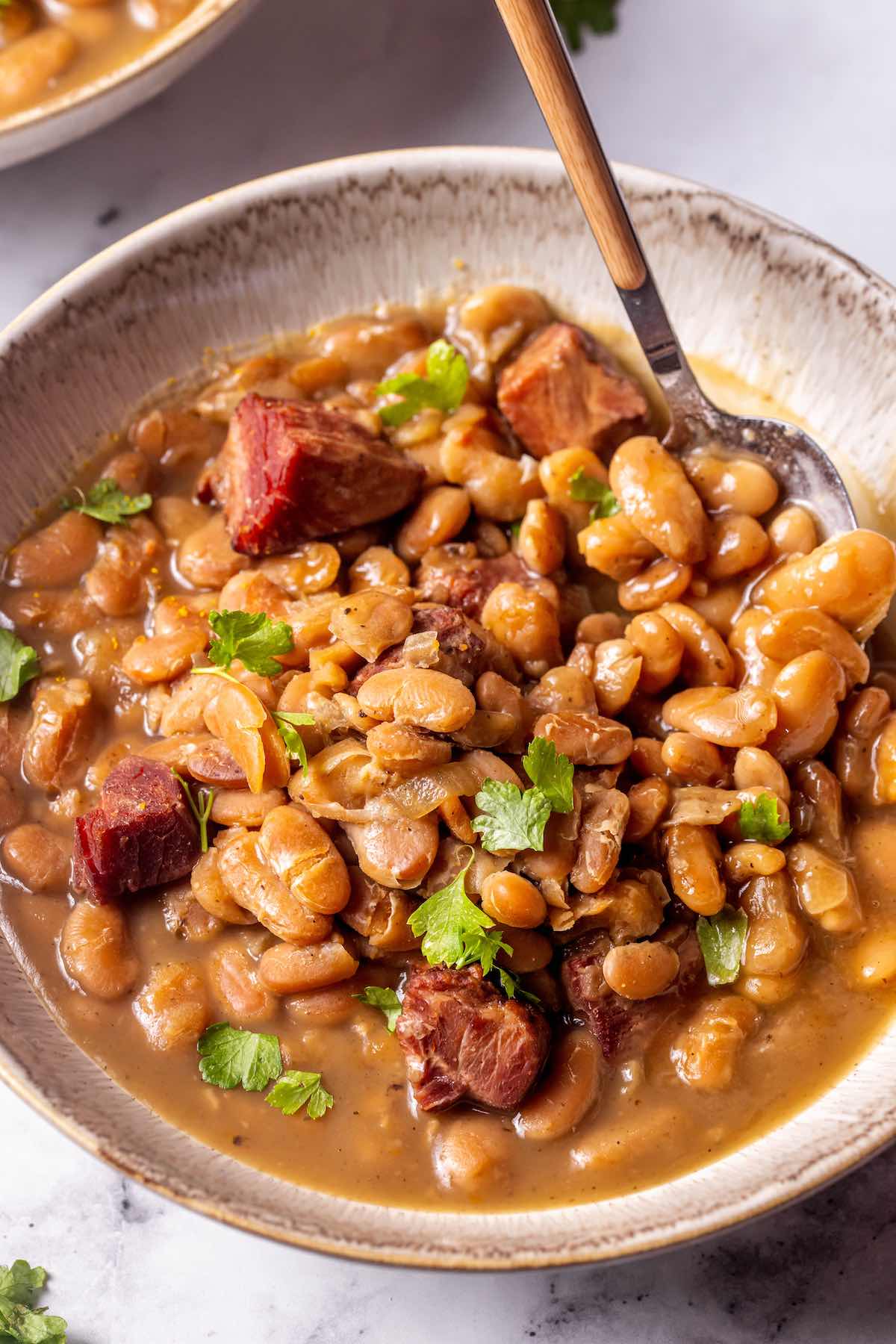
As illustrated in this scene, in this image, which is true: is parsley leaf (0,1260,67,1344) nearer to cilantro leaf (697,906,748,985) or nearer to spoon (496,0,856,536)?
cilantro leaf (697,906,748,985)

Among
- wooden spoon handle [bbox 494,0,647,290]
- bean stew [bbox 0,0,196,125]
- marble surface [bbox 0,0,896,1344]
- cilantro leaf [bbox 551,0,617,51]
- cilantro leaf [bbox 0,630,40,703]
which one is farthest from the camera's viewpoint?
cilantro leaf [bbox 551,0,617,51]

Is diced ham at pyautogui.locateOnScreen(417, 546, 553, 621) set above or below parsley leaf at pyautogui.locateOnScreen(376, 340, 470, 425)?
below

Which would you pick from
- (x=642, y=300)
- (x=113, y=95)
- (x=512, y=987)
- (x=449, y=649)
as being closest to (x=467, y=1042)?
(x=512, y=987)

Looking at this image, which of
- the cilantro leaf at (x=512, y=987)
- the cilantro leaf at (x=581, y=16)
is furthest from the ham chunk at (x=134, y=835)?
the cilantro leaf at (x=581, y=16)

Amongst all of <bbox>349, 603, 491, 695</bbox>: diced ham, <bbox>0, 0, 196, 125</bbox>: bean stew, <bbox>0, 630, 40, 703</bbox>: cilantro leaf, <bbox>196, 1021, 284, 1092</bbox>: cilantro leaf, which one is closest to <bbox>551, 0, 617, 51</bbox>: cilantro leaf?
<bbox>0, 0, 196, 125</bbox>: bean stew

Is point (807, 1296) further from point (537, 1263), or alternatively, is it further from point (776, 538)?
point (776, 538)

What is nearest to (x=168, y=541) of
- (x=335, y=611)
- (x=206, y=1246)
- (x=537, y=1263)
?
(x=335, y=611)
